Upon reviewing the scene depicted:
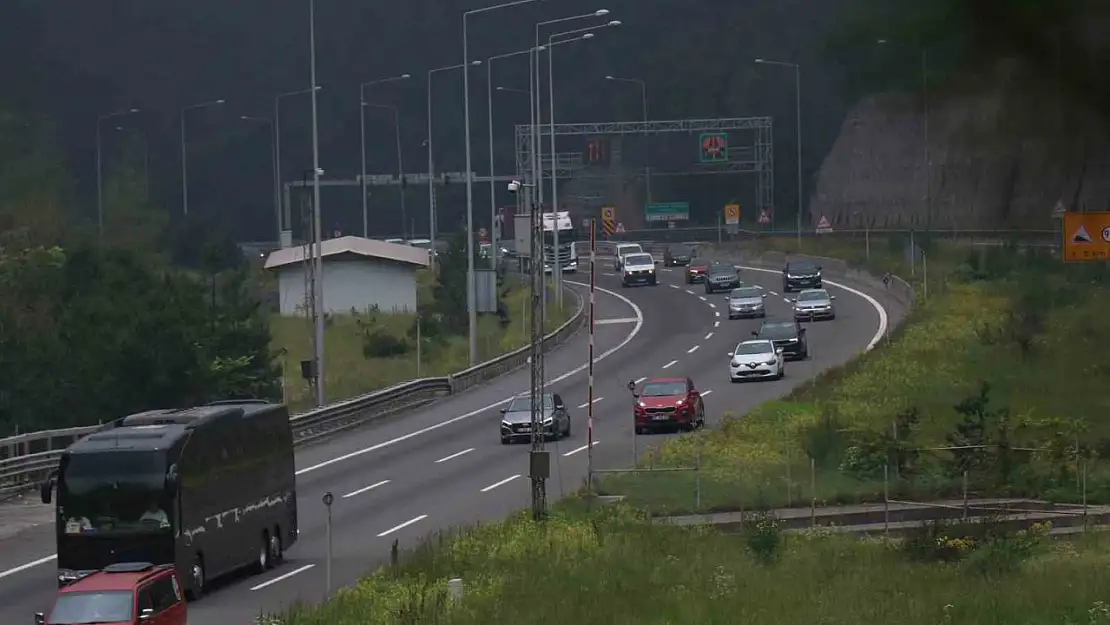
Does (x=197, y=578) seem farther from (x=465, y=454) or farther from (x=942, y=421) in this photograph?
(x=942, y=421)

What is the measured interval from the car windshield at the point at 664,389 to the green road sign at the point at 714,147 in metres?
58.8

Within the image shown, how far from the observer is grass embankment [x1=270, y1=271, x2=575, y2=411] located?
64188 millimetres

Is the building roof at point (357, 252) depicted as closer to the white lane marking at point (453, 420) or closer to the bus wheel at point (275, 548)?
the white lane marking at point (453, 420)

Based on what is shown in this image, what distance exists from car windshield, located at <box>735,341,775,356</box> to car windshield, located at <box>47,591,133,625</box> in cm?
3705

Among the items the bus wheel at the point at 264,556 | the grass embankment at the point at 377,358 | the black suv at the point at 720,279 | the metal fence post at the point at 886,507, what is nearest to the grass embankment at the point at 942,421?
the metal fence post at the point at 886,507

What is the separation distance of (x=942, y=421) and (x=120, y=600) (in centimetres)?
2559

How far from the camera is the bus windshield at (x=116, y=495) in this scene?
78.6ft

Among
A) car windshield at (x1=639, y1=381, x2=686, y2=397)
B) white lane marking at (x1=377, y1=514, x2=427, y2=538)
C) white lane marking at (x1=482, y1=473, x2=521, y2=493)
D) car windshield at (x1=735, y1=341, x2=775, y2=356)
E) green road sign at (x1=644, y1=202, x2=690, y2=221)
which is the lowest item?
white lane marking at (x1=482, y1=473, x2=521, y2=493)

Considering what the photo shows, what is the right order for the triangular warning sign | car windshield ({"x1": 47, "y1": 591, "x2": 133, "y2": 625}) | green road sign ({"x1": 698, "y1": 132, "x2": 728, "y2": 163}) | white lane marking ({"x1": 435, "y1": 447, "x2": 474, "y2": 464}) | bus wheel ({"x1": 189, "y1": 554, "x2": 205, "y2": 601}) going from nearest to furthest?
car windshield ({"x1": 47, "y1": 591, "x2": 133, "y2": 625}) < the triangular warning sign < bus wheel ({"x1": 189, "y1": 554, "x2": 205, "y2": 601}) < white lane marking ({"x1": 435, "y1": 447, "x2": 474, "y2": 464}) < green road sign ({"x1": 698, "y1": 132, "x2": 728, "y2": 163})

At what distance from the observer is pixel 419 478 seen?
38906 mm

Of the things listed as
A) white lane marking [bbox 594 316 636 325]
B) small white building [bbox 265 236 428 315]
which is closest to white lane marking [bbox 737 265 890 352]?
white lane marking [bbox 594 316 636 325]

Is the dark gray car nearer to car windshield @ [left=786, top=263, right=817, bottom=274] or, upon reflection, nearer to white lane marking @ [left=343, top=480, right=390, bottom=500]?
white lane marking @ [left=343, top=480, right=390, bottom=500]

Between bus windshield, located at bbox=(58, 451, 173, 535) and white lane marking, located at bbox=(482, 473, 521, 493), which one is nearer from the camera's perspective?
bus windshield, located at bbox=(58, 451, 173, 535)

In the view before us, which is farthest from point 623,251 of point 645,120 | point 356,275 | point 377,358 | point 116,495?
point 116,495
